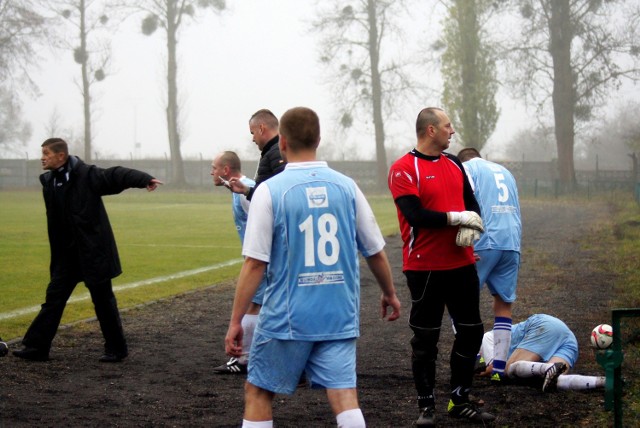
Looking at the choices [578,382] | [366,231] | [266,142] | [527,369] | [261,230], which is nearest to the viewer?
[261,230]

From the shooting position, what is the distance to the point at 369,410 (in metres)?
6.37

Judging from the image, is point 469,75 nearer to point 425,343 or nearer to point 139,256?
point 139,256

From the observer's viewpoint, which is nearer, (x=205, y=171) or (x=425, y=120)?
(x=425, y=120)

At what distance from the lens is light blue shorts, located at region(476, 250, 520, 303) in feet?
24.0

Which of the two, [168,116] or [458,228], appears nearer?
[458,228]

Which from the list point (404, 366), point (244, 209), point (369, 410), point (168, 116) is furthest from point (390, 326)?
point (168, 116)

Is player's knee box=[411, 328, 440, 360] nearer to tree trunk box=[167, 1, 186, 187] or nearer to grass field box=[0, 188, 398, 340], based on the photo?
grass field box=[0, 188, 398, 340]

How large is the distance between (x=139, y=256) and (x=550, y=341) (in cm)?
1250

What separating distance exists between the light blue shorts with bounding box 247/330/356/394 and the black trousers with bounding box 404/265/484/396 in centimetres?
164

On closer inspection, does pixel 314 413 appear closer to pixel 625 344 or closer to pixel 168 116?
pixel 625 344

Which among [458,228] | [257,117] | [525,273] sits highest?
[257,117]

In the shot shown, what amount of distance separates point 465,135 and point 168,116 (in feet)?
67.5

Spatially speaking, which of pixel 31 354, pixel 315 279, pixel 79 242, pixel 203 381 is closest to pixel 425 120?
pixel 315 279

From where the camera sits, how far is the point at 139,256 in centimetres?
1858
